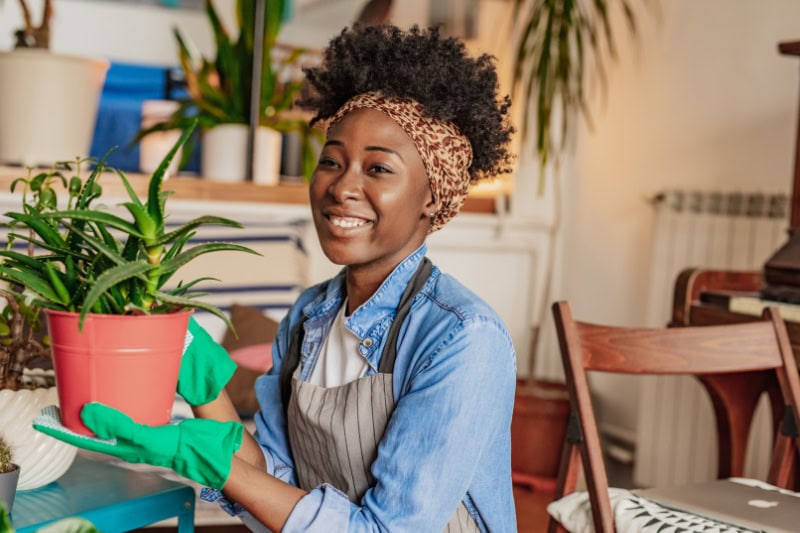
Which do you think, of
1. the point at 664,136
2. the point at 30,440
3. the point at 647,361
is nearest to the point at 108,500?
the point at 30,440

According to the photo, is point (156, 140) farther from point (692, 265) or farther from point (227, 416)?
point (227, 416)

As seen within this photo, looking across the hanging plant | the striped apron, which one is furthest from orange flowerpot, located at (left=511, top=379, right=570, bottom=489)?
the striped apron

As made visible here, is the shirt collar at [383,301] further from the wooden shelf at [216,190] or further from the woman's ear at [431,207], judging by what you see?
the wooden shelf at [216,190]

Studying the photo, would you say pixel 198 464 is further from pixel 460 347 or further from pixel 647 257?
pixel 647 257

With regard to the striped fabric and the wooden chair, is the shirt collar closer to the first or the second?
the striped fabric

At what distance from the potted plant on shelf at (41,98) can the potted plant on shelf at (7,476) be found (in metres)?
1.75

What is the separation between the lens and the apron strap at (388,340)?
1.28m

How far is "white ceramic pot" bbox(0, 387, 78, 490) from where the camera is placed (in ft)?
4.38

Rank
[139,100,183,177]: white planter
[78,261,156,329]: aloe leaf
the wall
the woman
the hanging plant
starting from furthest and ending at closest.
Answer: [139,100,183,177]: white planter < the hanging plant < the wall < the woman < [78,261,156,329]: aloe leaf

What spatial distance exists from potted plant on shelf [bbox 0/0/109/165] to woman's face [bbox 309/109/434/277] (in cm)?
172

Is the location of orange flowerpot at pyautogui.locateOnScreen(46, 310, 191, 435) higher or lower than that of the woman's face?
lower

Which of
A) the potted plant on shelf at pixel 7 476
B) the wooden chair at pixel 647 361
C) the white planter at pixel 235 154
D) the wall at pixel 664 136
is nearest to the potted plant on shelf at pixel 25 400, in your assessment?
the potted plant on shelf at pixel 7 476

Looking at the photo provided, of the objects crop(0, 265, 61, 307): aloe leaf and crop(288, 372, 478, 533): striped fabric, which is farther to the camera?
crop(288, 372, 478, 533): striped fabric

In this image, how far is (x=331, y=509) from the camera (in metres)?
1.14
